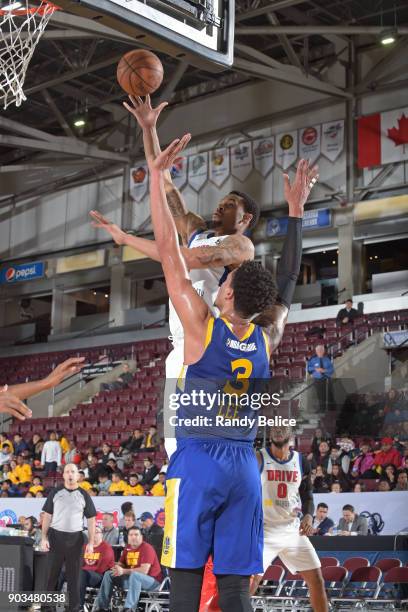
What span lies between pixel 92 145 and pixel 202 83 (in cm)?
363

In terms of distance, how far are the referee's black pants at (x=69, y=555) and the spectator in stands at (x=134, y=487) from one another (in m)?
4.47

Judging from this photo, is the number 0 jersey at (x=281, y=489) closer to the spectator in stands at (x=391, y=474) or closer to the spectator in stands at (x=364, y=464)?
the spectator in stands at (x=391, y=474)

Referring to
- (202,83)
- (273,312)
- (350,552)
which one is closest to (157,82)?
(273,312)

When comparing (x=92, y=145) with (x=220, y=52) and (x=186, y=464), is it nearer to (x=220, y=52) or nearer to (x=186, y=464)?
(x=220, y=52)

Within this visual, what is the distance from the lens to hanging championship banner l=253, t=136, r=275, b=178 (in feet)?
76.3

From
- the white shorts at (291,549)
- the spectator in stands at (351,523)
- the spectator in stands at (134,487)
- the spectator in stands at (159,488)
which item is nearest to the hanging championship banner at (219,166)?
the spectator in stands at (134,487)

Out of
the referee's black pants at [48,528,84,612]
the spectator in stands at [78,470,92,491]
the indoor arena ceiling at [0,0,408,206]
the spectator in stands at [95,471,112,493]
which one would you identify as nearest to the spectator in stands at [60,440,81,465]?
the spectator in stands at [78,470,92,491]

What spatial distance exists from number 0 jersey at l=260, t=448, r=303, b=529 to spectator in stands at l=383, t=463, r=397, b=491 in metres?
4.66

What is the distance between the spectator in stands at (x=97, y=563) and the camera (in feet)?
36.9

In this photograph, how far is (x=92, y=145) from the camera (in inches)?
1008

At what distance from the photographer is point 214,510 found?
3848 millimetres

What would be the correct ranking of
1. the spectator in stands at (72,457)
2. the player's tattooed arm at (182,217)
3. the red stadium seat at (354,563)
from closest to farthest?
the player's tattooed arm at (182,217)
the red stadium seat at (354,563)
the spectator in stands at (72,457)

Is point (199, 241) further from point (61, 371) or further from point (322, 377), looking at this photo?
point (322, 377)
